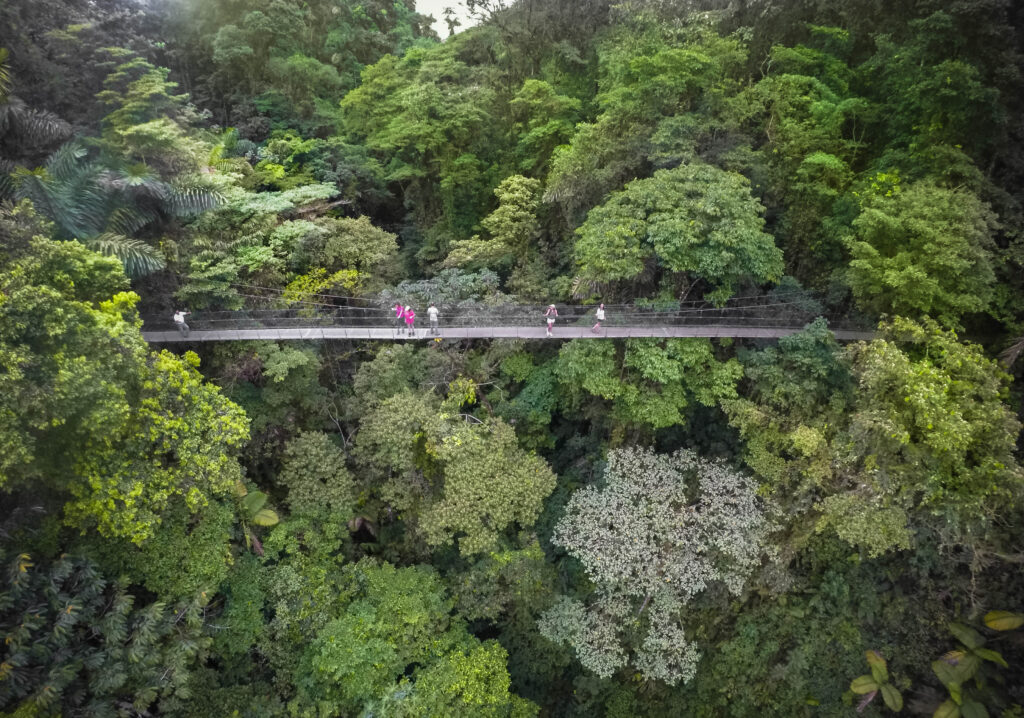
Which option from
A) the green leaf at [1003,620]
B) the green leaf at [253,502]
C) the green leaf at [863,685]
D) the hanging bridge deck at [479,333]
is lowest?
the green leaf at [863,685]

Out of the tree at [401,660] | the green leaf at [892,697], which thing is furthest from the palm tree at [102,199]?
the green leaf at [892,697]

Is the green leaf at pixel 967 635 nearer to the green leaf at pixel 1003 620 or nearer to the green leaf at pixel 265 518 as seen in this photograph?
the green leaf at pixel 1003 620

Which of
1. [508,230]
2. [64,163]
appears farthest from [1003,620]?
[64,163]

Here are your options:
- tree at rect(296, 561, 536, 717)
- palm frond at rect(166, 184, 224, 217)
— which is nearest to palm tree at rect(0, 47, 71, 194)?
palm frond at rect(166, 184, 224, 217)

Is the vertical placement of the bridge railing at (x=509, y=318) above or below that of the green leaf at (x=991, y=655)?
above

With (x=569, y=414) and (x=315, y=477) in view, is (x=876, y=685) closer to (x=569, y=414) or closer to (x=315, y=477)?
(x=569, y=414)

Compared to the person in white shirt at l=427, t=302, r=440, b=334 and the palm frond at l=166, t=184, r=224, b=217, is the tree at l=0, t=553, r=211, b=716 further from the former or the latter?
the palm frond at l=166, t=184, r=224, b=217
